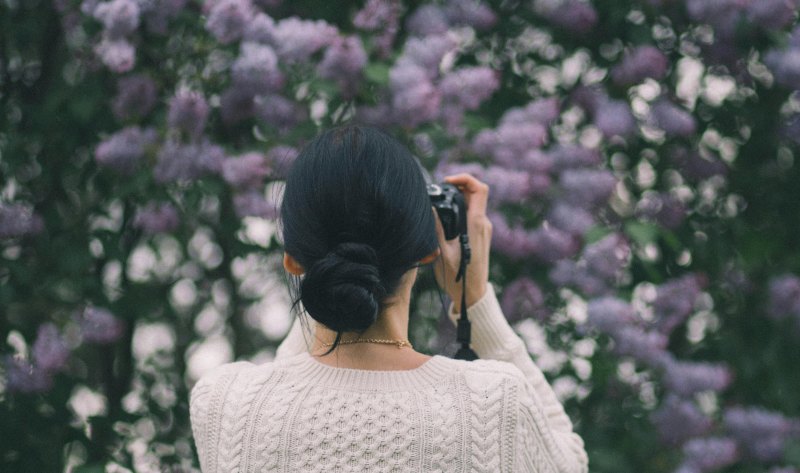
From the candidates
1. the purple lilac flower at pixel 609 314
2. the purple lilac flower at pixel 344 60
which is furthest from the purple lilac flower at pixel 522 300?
the purple lilac flower at pixel 344 60

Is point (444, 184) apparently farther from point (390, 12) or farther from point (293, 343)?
point (390, 12)

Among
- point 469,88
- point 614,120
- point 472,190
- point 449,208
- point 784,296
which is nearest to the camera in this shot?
point 449,208

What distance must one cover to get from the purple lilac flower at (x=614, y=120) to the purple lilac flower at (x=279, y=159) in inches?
28.4

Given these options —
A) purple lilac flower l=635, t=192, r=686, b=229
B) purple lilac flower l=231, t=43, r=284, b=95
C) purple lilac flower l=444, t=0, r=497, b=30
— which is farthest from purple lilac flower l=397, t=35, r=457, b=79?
purple lilac flower l=635, t=192, r=686, b=229

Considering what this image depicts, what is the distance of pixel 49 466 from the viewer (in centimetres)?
215

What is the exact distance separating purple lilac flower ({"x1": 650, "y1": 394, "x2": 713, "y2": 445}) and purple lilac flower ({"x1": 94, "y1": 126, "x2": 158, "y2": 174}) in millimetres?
1297

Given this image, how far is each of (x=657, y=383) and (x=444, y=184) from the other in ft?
3.68

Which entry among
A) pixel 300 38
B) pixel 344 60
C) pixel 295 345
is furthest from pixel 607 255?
pixel 295 345

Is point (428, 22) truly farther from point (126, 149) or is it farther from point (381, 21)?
point (126, 149)

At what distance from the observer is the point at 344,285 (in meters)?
1.03

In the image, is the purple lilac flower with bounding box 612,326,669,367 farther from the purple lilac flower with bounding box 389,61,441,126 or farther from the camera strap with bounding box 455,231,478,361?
the camera strap with bounding box 455,231,478,361

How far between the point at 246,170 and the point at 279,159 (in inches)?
3.1

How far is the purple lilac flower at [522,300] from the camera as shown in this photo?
208 centimetres

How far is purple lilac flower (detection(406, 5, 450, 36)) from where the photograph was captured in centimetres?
215
